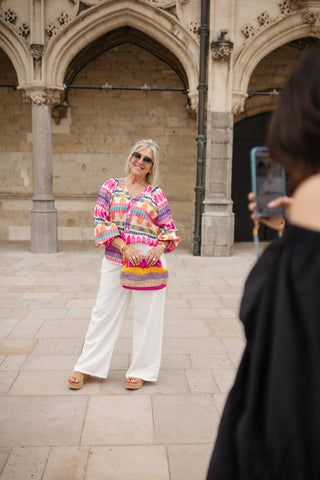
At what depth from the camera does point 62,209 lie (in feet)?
35.3

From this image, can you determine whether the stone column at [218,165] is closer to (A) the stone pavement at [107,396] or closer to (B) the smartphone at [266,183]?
(A) the stone pavement at [107,396]

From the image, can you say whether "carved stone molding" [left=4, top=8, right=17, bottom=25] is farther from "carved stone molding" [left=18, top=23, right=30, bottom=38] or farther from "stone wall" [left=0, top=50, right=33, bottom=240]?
"stone wall" [left=0, top=50, right=33, bottom=240]

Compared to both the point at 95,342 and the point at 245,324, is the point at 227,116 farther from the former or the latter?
the point at 245,324

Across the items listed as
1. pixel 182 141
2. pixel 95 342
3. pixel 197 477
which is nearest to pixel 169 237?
pixel 95 342

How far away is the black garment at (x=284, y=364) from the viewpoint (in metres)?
0.87

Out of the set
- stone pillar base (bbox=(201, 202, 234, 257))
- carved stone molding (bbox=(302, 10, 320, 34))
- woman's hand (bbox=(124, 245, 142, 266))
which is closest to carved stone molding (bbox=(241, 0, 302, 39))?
carved stone molding (bbox=(302, 10, 320, 34))

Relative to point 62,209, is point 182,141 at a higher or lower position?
higher

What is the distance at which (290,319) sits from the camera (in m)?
0.89

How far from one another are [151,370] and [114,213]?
1109 millimetres

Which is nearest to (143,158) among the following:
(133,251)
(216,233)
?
(133,251)

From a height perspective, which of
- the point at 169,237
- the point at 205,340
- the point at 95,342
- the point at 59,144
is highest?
the point at 59,144

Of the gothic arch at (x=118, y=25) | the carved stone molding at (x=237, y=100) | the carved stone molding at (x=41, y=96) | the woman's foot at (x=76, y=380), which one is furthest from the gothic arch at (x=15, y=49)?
the woman's foot at (x=76, y=380)

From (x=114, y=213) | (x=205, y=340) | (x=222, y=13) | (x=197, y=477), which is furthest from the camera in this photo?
(x=222, y=13)

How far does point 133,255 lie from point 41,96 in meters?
6.81
